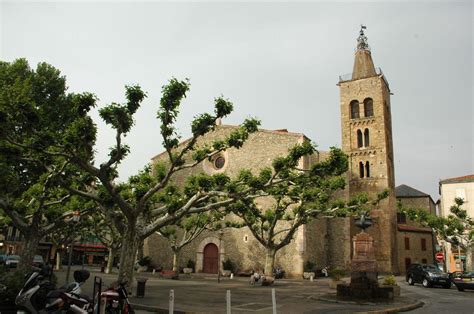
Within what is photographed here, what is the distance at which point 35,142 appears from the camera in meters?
12.1

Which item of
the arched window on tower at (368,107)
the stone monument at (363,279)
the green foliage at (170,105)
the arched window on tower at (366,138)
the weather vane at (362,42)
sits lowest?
the stone monument at (363,279)

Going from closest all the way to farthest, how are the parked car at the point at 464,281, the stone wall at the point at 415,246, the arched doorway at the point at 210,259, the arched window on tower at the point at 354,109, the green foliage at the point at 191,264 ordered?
the parked car at the point at 464,281
the arched doorway at the point at 210,259
the green foliage at the point at 191,264
the arched window on tower at the point at 354,109
the stone wall at the point at 415,246

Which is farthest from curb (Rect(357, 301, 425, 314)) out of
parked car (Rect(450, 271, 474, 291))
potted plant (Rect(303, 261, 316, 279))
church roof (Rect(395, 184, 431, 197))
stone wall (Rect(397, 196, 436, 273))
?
church roof (Rect(395, 184, 431, 197))

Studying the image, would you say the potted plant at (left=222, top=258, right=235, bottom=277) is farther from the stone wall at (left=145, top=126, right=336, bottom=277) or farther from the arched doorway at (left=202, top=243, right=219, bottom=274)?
the arched doorway at (left=202, top=243, right=219, bottom=274)

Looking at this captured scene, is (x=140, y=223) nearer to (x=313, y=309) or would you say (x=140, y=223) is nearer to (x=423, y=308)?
(x=313, y=309)

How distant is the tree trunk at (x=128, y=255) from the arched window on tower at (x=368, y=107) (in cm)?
3296

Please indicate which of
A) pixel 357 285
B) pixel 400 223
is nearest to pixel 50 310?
pixel 357 285

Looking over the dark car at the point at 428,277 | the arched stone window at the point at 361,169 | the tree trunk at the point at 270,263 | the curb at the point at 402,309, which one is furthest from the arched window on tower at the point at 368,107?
the curb at the point at 402,309

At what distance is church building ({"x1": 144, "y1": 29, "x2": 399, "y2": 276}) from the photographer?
1228 inches

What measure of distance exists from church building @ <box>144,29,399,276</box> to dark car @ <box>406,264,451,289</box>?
784cm

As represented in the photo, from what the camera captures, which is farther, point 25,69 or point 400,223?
point 400,223

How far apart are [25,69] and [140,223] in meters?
15.5

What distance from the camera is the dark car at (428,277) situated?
71.4ft

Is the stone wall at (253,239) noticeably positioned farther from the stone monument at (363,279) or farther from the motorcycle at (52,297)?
the motorcycle at (52,297)
